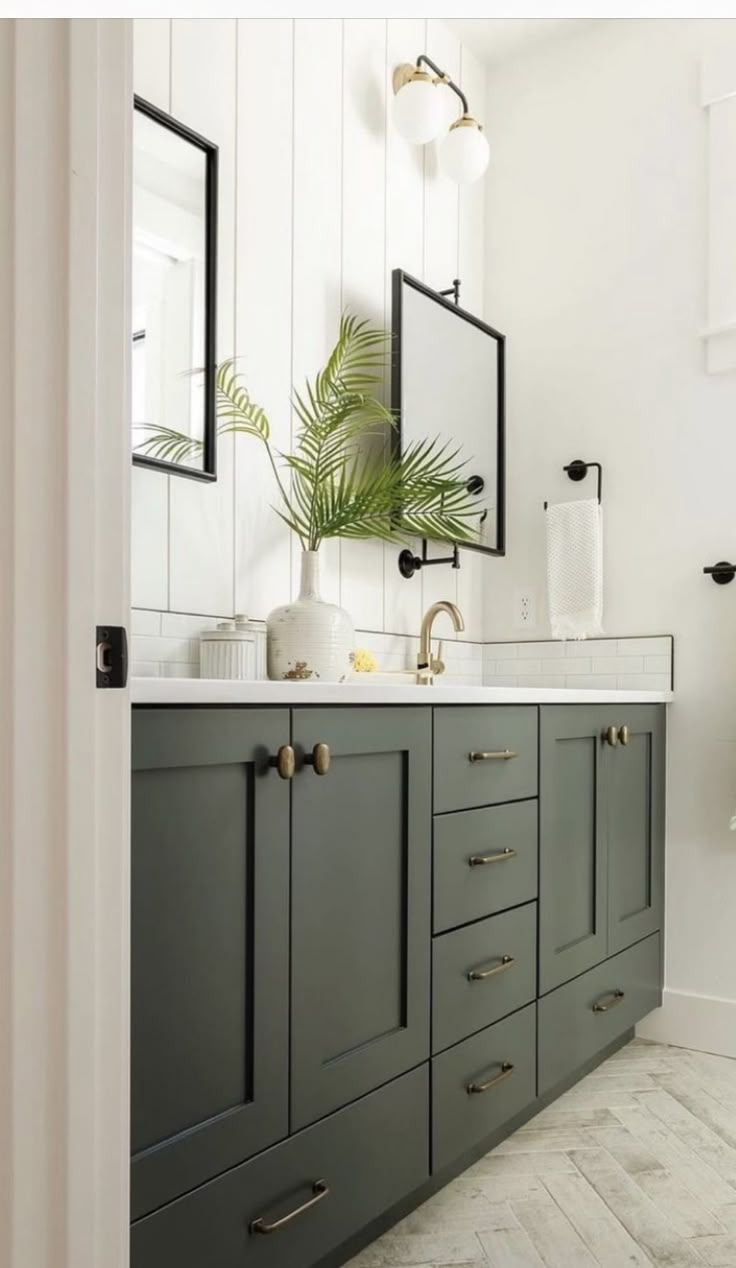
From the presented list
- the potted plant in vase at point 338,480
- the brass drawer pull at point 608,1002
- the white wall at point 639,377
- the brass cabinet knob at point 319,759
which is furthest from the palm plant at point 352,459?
the brass drawer pull at point 608,1002

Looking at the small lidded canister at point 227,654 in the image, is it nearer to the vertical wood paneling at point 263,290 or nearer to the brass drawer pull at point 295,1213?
the vertical wood paneling at point 263,290

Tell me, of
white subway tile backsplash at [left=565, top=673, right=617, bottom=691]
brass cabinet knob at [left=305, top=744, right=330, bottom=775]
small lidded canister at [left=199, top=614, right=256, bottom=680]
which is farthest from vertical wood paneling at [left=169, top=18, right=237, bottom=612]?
white subway tile backsplash at [left=565, top=673, right=617, bottom=691]

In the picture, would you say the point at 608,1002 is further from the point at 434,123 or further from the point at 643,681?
the point at 434,123

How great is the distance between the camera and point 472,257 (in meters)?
3.10

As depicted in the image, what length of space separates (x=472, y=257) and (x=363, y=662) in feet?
4.72

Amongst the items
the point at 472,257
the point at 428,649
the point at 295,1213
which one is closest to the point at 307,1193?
the point at 295,1213

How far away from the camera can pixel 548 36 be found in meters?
3.02

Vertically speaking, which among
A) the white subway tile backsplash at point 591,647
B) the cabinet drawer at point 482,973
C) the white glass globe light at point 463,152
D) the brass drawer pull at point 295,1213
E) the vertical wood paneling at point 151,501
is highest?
the white glass globe light at point 463,152

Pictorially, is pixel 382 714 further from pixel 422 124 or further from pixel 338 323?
pixel 422 124

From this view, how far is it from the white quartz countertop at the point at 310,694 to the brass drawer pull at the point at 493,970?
483mm

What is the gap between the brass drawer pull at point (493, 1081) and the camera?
183 centimetres

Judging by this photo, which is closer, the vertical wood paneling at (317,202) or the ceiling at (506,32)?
the vertical wood paneling at (317,202)

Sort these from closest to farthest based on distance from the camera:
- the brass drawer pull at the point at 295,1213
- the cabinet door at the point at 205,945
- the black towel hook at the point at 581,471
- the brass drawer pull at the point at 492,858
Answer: the cabinet door at the point at 205,945
the brass drawer pull at the point at 295,1213
the brass drawer pull at the point at 492,858
the black towel hook at the point at 581,471
